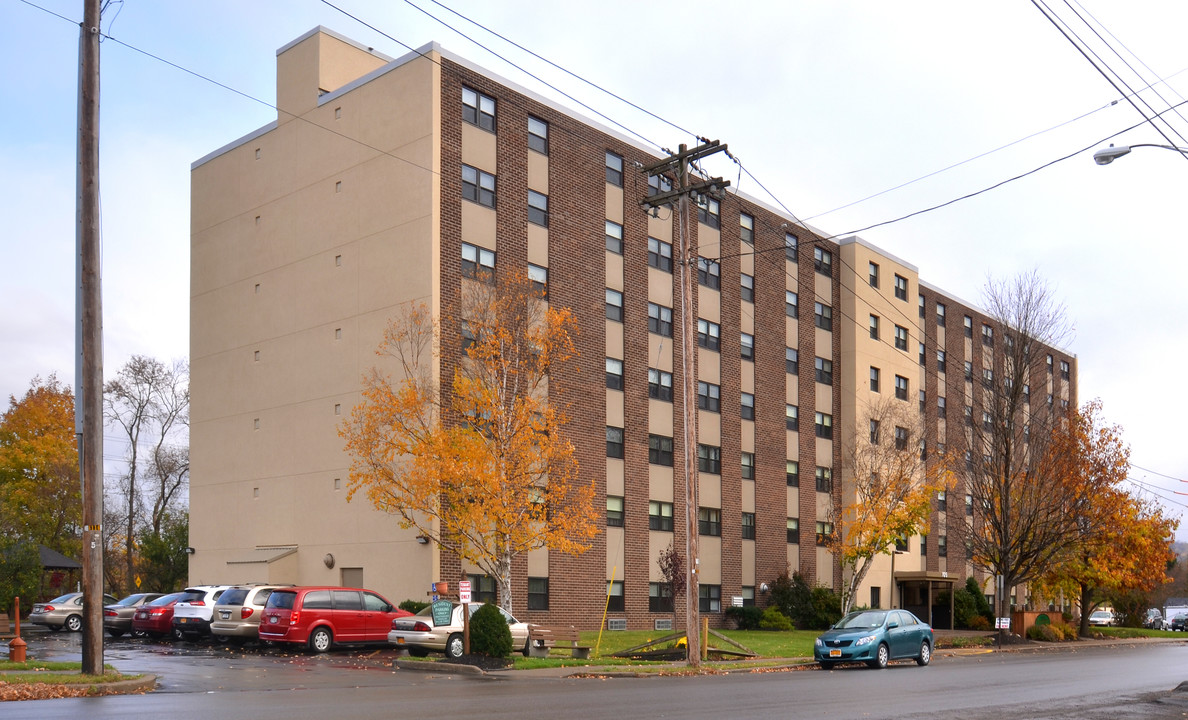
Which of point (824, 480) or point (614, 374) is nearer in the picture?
point (614, 374)

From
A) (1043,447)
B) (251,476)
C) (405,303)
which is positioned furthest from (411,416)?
(1043,447)

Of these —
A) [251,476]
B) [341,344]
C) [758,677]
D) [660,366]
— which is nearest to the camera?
[758,677]

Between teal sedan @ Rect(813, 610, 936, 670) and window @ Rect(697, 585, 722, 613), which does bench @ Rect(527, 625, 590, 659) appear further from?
window @ Rect(697, 585, 722, 613)

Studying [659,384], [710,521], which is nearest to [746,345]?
[659,384]

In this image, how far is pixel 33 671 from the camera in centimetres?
1844

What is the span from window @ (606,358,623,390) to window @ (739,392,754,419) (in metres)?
7.90

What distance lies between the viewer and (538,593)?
121ft

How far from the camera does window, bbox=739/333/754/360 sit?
47.8 metres

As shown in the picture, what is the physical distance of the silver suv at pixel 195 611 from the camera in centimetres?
3089

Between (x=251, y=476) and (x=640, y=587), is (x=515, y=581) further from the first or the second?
(x=251, y=476)

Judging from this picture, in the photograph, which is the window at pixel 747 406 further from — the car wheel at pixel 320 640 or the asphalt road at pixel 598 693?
the car wheel at pixel 320 640

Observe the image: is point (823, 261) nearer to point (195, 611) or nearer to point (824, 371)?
point (824, 371)

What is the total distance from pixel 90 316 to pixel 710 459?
3013cm

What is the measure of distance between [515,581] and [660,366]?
11.3 metres
